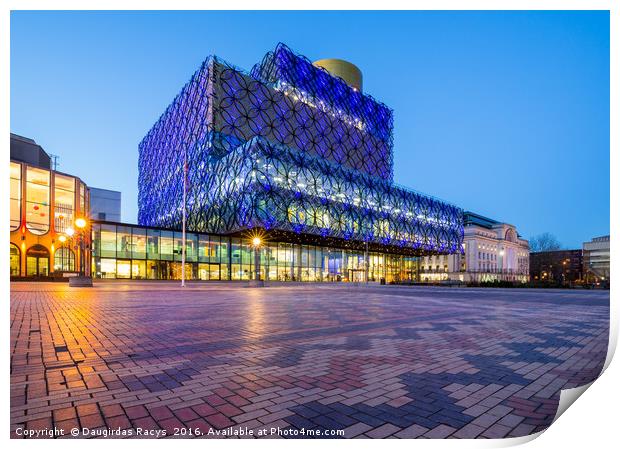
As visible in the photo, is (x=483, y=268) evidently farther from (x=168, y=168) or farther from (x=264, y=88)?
(x=168, y=168)

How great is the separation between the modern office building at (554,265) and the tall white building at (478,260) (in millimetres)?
7594

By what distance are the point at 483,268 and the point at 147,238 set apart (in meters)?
99.4

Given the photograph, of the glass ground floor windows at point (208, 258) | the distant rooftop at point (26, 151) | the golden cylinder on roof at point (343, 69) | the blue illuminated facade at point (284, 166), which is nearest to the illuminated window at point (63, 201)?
the distant rooftop at point (26, 151)

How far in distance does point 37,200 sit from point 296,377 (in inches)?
2060

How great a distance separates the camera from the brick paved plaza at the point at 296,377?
10.9 ft

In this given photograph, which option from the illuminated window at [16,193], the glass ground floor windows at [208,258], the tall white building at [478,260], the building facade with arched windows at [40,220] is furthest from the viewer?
the tall white building at [478,260]

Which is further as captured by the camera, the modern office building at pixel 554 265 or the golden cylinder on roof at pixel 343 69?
the modern office building at pixel 554 265

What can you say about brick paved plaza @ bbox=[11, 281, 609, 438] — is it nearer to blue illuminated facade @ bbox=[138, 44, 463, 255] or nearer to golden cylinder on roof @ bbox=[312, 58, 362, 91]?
blue illuminated facade @ bbox=[138, 44, 463, 255]

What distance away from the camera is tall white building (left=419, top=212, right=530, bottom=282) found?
337 feet

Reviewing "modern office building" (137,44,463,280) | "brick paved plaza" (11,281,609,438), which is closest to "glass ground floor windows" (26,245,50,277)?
"modern office building" (137,44,463,280)

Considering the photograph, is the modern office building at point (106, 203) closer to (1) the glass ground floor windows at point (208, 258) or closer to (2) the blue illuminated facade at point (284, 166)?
(2) the blue illuminated facade at point (284, 166)

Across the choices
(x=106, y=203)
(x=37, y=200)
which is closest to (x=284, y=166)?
(x=37, y=200)

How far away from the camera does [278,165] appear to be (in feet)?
161

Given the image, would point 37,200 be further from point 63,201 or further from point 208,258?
point 208,258
